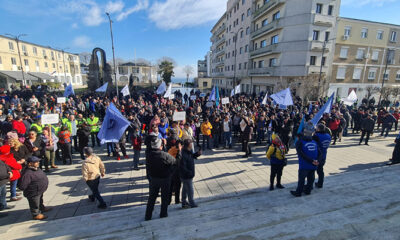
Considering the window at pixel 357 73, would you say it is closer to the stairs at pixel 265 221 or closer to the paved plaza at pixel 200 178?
the paved plaza at pixel 200 178

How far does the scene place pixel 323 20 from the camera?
25312 millimetres

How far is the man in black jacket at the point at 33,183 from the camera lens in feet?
13.0

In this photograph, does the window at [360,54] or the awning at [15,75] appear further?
the awning at [15,75]

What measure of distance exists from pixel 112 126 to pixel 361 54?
3649 cm

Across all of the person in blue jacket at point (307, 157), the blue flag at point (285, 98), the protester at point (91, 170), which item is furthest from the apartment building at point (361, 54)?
the protester at point (91, 170)

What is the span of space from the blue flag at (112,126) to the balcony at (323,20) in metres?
29.3

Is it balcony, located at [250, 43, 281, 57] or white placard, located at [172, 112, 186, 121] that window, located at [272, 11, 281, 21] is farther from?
white placard, located at [172, 112, 186, 121]

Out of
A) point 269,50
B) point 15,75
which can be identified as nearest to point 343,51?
point 269,50

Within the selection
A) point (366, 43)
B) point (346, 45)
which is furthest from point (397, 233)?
point (366, 43)

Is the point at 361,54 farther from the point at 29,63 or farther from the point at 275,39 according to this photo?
the point at 29,63

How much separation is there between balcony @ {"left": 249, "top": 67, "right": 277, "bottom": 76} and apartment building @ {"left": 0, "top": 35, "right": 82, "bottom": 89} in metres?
38.0

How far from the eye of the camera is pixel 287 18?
26656mm

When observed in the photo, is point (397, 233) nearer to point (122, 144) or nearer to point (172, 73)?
point (122, 144)

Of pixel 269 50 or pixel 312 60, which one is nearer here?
pixel 312 60
